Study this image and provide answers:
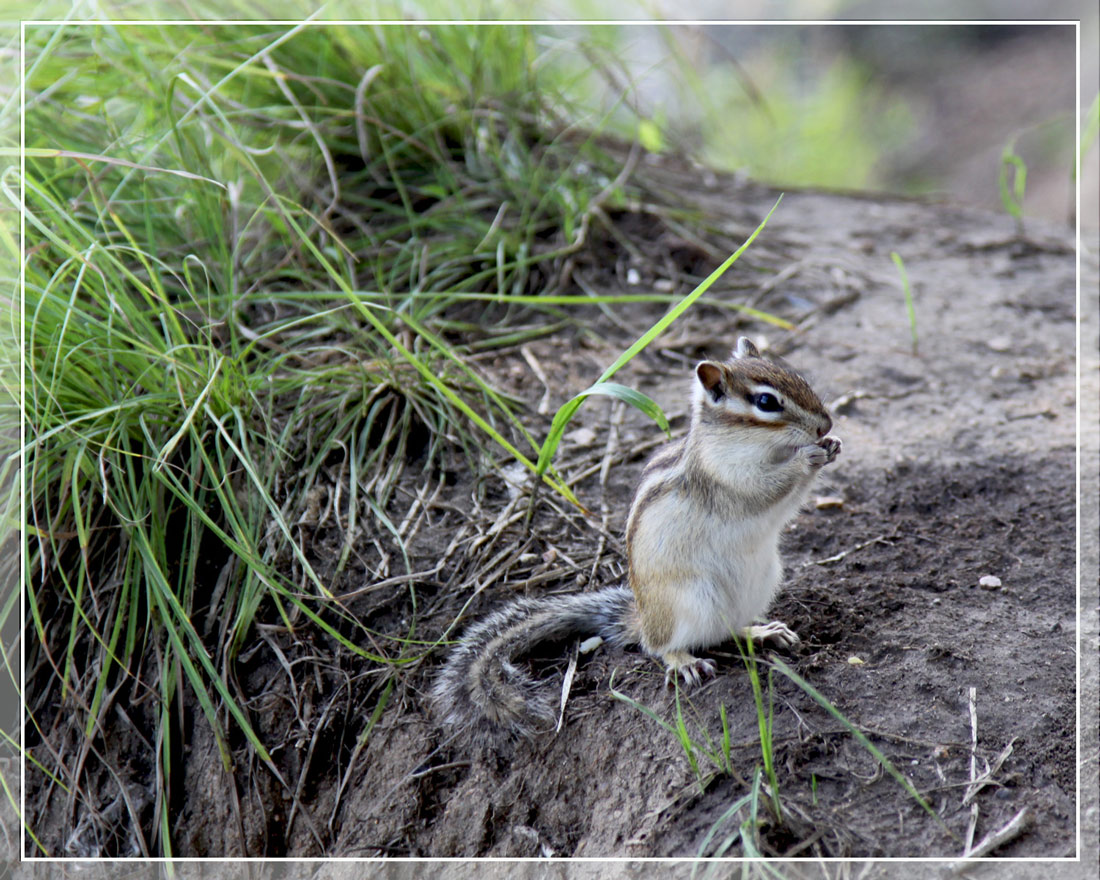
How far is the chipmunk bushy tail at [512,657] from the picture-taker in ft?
5.28

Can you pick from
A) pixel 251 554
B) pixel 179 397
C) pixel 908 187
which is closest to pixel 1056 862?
pixel 251 554

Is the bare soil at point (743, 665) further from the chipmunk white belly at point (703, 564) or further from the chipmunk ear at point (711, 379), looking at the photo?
the chipmunk ear at point (711, 379)

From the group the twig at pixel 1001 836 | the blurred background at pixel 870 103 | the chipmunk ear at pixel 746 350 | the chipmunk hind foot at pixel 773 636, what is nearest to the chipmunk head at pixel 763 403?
the chipmunk ear at pixel 746 350

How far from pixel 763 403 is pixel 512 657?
2.17 ft

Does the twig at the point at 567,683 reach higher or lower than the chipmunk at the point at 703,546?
lower

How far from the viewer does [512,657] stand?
5.65 ft

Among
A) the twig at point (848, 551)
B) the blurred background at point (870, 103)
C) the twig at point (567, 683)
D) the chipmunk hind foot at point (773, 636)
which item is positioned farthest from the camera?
the blurred background at point (870, 103)

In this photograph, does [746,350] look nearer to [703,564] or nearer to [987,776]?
[703,564]

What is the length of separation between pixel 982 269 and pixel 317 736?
2540 millimetres

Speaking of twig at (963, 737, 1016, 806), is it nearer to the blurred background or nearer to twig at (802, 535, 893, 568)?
twig at (802, 535, 893, 568)

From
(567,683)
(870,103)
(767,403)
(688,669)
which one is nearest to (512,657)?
(567,683)

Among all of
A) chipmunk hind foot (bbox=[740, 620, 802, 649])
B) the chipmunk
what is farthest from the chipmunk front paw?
chipmunk hind foot (bbox=[740, 620, 802, 649])

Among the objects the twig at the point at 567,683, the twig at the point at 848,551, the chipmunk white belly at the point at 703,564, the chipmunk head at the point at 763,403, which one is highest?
the chipmunk head at the point at 763,403

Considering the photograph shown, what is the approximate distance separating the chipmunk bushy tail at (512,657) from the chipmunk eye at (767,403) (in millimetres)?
462
